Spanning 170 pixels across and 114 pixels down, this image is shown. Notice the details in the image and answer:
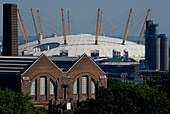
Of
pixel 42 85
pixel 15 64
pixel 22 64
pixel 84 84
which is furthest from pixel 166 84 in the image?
pixel 15 64

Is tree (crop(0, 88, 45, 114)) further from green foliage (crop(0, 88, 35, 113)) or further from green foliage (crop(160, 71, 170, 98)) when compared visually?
green foliage (crop(160, 71, 170, 98))

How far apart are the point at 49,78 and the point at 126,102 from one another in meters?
38.2

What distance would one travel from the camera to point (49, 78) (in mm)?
109438

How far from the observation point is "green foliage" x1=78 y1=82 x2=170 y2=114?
71875mm

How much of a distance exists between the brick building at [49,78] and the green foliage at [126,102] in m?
32.2

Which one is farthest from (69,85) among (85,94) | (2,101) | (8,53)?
(2,101)

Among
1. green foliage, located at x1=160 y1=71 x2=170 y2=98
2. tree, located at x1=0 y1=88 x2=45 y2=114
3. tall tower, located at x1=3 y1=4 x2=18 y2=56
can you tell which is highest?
tall tower, located at x1=3 y1=4 x2=18 y2=56

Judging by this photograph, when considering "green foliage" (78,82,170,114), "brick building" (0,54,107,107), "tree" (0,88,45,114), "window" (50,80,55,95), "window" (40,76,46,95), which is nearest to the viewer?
"green foliage" (78,82,170,114)

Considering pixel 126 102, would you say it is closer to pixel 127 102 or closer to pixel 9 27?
pixel 127 102

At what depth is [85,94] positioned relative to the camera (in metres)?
113

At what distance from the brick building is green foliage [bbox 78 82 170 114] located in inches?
1269

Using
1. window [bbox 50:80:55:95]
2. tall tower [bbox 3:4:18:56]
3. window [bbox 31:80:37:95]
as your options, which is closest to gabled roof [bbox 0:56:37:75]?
window [bbox 31:80:37:95]

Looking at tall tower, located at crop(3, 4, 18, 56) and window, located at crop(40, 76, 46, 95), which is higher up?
tall tower, located at crop(3, 4, 18, 56)

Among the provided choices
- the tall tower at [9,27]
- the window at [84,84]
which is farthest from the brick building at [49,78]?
the tall tower at [9,27]
